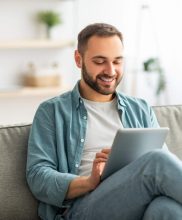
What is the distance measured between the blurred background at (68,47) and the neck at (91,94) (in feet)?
6.08

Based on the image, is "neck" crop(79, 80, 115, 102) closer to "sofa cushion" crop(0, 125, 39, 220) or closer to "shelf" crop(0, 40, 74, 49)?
"sofa cushion" crop(0, 125, 39, 220)

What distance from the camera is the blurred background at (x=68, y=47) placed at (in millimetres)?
3957

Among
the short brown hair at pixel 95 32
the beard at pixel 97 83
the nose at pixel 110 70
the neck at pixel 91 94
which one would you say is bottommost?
the neck at pixel 91 94

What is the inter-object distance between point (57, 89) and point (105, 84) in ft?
6.63

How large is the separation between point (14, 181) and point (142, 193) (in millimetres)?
544

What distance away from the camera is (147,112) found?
212 cm

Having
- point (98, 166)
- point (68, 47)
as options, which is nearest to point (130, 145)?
point (98, 166)

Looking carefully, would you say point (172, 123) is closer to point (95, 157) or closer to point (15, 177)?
point (95, 157)

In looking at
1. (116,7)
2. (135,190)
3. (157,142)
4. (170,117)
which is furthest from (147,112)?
(116,7)

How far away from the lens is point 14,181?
6.35 ft

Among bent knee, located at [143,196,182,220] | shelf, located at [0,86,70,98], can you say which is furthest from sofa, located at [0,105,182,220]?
shelf, located at [0,86,70,98]

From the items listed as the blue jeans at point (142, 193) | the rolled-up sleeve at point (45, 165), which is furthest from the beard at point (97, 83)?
the blue jeans at point (142, 193)

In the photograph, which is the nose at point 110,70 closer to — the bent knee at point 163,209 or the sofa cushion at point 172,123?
the sofa cushion at point 172,123

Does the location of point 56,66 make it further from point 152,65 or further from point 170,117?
point 170,117
